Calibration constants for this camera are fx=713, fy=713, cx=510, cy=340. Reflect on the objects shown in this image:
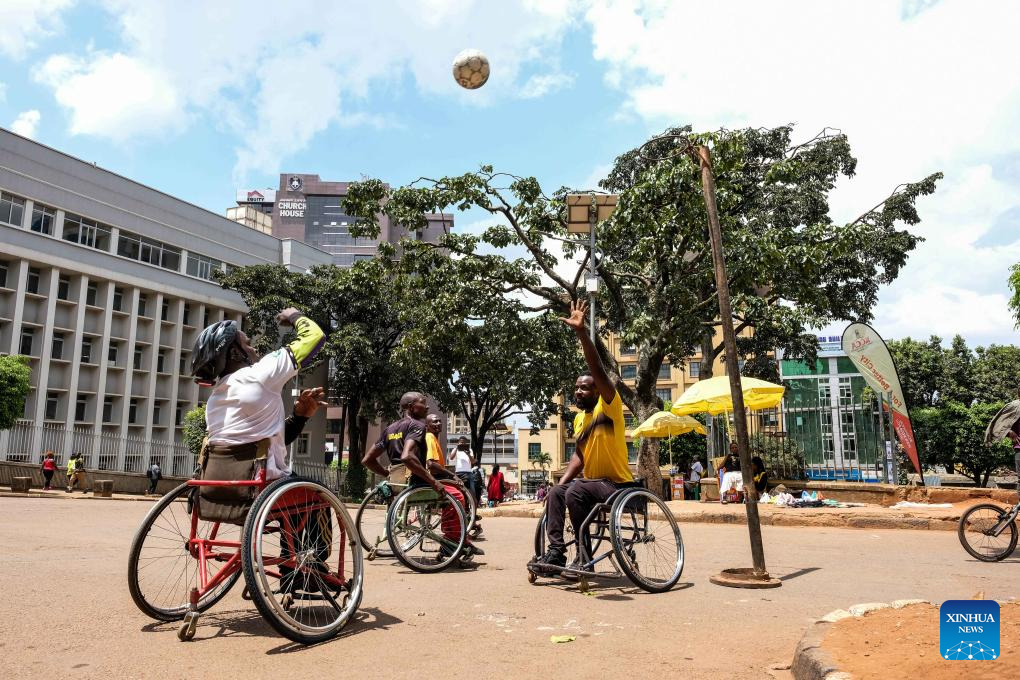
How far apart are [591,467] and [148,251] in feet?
135

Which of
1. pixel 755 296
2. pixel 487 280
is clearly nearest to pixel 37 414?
pixel 487 280

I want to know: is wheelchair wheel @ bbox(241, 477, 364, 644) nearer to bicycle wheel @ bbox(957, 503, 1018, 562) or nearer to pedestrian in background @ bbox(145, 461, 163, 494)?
bicycle wheel @ bbox(957, 503, 1018, 562)

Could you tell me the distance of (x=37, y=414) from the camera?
3447 cm

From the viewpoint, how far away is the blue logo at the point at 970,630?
2676 mm

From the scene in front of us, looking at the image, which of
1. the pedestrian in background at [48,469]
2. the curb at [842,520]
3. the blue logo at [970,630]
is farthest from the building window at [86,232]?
the blue logo at [970,630]

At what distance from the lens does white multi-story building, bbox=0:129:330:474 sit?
3397 centimetres

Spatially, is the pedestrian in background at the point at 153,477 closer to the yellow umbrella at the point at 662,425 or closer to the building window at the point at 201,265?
the building window at the point at 201,265

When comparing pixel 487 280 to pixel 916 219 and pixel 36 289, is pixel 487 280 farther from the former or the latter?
pixel 36 289

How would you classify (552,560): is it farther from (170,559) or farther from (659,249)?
(659,249)

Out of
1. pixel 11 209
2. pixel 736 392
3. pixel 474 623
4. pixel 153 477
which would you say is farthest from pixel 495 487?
pixel 11 209

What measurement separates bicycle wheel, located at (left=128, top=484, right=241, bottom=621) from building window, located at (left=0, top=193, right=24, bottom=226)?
119 ft

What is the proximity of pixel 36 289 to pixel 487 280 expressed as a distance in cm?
2907

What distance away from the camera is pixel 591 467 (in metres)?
5.67

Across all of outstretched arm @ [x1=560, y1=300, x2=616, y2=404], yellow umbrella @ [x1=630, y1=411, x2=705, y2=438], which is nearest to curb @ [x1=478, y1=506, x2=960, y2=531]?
yellow umbrella @ [x1=630, y1=411, x2=705, y2=438]
